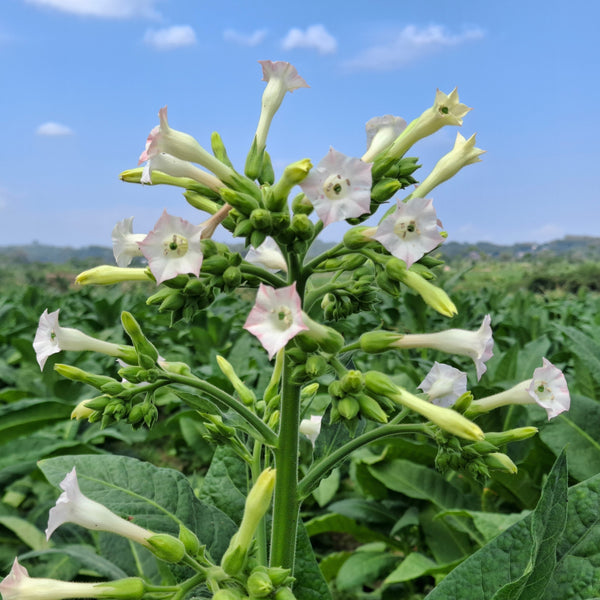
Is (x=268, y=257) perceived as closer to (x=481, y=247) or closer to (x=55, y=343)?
(x=55, y=343)

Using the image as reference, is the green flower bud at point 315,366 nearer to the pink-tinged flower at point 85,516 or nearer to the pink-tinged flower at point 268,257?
the pink-tinged flower at point 268,257

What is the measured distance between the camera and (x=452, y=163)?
1.63 metres

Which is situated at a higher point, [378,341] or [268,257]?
[268,257]

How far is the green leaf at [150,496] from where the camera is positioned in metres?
1.65

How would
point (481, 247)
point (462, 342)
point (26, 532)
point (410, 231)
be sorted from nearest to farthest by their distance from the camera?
point (410, 231), point (462, 342), point (26, 532), point (481, 247)

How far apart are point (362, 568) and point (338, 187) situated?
9.55 ft

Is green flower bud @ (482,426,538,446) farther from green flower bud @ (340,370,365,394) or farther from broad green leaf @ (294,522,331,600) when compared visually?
broad green leaf @ (294,522,331,600)

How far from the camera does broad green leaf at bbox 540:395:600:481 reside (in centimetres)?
311

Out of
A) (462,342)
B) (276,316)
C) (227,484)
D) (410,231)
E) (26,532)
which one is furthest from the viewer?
(26,532)

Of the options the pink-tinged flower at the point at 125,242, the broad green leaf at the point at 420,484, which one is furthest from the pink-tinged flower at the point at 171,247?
the broad green leaf at the point at 420,484

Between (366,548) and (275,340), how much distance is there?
127 inches

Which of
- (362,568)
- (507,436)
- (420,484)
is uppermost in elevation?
(507,436)

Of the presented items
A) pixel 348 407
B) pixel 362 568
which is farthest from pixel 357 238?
pixel 362 568

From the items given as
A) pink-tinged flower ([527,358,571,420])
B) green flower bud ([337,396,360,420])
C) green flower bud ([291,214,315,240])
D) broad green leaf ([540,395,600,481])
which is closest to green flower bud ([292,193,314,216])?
green flower bud ([291,214,315,240])
